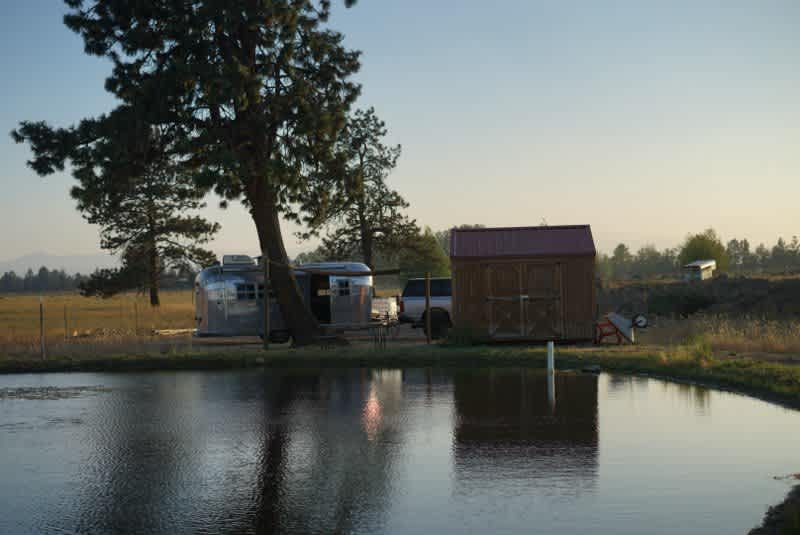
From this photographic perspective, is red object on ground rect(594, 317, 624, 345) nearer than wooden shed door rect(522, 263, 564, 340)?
Yes

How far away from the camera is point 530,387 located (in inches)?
650

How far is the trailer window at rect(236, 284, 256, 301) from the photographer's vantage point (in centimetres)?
2756

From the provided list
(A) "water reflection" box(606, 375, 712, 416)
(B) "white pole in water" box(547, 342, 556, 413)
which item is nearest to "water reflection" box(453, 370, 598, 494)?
(B) "white pole in water" box(547, 342, 556, 413)

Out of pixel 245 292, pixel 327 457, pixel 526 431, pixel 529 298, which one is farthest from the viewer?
pixel 245 292

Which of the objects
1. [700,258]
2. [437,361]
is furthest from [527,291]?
[700,258]

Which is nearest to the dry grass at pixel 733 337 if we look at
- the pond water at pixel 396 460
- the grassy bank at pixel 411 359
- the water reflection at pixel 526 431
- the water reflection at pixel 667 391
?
the grassy bank at pixel 411 359

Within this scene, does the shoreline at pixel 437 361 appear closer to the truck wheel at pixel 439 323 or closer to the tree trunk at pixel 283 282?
the tree trunk at pixel 283 282

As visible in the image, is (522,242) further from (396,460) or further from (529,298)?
(396,460)

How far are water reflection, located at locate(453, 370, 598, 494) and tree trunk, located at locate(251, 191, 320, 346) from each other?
389 inches

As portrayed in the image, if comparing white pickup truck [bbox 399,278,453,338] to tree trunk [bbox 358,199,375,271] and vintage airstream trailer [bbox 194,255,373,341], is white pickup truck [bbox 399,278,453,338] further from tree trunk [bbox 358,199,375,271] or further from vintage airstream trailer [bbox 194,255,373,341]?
tree trunk [bbox 358,199,375,271]

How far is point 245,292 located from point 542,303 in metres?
9.08

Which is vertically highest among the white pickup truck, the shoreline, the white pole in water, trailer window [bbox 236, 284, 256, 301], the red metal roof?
the red metal roof

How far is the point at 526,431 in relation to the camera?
1166 centimetres

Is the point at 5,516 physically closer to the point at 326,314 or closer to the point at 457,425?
the point at 457,425
